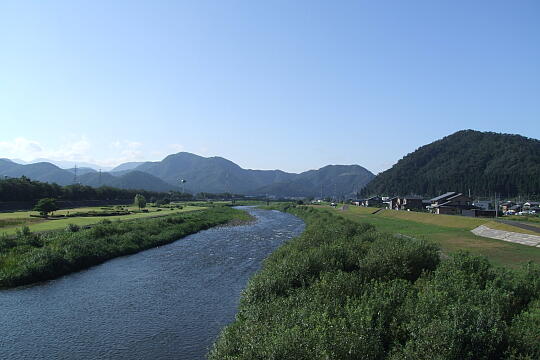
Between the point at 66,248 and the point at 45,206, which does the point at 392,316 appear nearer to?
the point at 66,248

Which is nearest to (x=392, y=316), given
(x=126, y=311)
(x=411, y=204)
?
(x=126, y=311)

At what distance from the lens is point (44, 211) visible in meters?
70.7

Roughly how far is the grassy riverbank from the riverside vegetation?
2077 centimetres

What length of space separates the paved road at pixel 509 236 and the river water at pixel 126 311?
2849cm

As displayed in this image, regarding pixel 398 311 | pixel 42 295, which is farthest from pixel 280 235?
pixel 398 311

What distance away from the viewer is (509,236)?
→ 46.1 m

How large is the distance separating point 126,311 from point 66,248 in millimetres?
17932

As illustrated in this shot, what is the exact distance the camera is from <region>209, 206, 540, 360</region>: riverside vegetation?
12664 millimetres

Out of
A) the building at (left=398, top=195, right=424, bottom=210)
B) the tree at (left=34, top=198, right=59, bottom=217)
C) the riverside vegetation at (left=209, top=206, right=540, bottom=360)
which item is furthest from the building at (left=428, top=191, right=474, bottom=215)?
the tree at (left=34, top=198, right=59, bottom=217)

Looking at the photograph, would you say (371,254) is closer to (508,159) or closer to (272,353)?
(272,353)

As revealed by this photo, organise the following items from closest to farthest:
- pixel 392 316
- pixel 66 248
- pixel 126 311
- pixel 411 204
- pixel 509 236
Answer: pixel 392 316, pixel 126 311, pixel 66 248, pixel 509 236, pixel 411 204

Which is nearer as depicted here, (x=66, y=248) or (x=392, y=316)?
(x=392, y=316)

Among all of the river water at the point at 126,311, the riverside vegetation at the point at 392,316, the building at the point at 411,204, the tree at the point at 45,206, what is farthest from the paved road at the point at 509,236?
the tree at the point at 45,206

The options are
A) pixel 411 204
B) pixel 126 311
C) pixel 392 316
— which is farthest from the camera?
pixel 411 204
